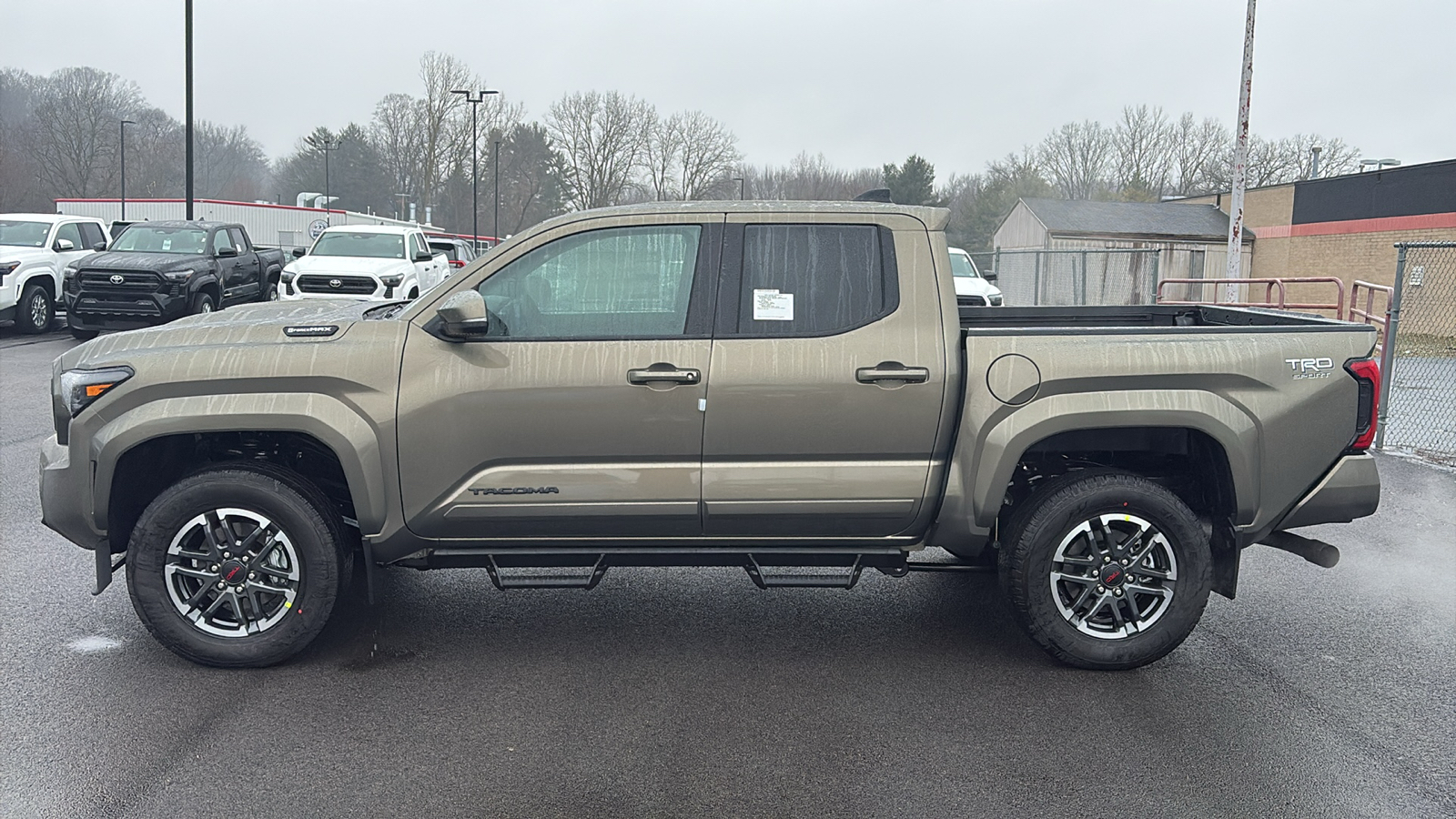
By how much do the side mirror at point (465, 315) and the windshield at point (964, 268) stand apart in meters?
16.2

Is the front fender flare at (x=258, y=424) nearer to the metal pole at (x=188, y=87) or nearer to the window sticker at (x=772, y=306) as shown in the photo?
the window sticker at (x=772, y=306)

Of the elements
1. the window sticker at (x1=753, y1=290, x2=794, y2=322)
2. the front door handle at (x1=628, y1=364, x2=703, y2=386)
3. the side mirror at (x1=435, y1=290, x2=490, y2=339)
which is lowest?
the front door handle at (x1=628, y1=364, x2=703, y2=386)

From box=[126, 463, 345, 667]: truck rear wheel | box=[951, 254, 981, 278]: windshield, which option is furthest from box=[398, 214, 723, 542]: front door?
box=[951, 254, 981, 278]: windshield

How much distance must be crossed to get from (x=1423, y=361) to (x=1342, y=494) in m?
19.1

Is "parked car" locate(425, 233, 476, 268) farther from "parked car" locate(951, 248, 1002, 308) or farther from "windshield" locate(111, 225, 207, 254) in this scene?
"parked car" locate(951, 248, 1002, 308)

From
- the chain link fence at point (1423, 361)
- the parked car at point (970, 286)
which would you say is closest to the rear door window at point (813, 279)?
the chain link fence at point (1423, 361)

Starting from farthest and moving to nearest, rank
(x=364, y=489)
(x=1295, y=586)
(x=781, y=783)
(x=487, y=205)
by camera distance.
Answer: (x=487, y=205) → (x=1295, y=586) → (x=364, y=489) → (x=781, y=783)

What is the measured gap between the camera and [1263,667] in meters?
4.79

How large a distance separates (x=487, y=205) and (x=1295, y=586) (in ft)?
286

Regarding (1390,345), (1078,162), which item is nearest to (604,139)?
(1078,162)

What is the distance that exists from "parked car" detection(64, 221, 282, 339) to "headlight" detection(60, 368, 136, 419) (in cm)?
1413

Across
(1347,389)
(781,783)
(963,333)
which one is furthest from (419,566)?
(1347,389)

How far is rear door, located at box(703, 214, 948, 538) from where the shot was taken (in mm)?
4504

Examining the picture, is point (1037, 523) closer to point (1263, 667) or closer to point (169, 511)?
point (1263, 667)
